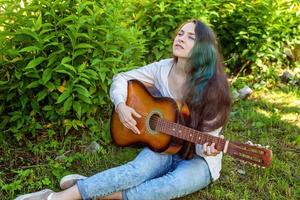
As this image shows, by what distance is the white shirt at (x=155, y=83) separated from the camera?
10.6 ft

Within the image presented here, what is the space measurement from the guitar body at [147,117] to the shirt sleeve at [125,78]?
0.05 meters

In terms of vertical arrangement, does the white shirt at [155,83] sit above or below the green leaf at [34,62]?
below

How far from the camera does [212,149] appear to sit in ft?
9.59

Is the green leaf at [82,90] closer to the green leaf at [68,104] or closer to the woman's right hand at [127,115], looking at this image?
the green leaf at [68,104]

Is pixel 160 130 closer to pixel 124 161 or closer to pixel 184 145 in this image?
pixel 184 145

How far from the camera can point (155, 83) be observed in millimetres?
3422

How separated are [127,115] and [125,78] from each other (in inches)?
13.3

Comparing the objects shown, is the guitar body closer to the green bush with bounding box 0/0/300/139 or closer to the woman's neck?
the woman's neck

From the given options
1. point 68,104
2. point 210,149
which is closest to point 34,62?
point 68,104

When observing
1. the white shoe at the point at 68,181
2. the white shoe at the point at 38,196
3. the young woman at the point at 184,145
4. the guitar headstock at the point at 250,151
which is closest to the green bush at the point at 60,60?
the young woman at the point at 184,145

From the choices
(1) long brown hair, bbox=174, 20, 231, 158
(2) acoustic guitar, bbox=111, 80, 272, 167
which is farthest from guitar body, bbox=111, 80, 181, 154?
(1) long brown hair, bbox=174, 20, 231, 158

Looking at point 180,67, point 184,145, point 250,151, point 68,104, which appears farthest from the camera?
point 68,104

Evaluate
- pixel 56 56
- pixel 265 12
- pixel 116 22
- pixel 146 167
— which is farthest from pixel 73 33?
pixel 265 12

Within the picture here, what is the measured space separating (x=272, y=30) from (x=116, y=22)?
2.31m
